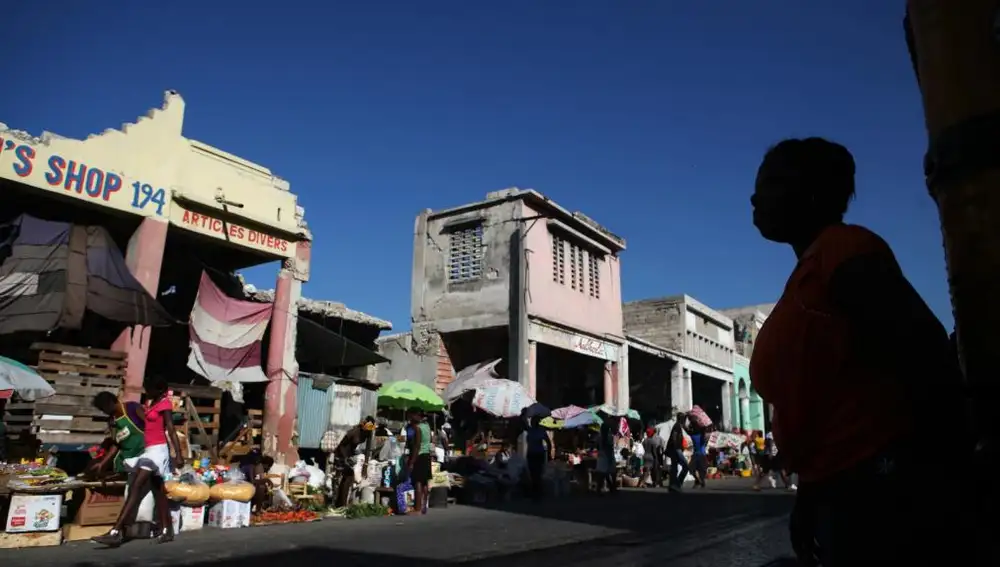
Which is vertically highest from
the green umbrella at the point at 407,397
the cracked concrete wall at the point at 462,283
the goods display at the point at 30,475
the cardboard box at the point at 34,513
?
the cracked concrete wall at the point at 462,283

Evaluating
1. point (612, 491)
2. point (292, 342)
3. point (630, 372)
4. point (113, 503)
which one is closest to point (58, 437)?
point (113, 503)

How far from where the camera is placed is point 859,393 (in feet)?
5.07

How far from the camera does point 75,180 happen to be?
11.1 metres

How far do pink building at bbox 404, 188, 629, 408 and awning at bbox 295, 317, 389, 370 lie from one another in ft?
16.5

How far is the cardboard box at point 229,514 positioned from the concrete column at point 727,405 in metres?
29.3

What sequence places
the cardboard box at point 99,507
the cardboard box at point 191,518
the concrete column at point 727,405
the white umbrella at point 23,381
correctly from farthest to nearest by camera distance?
the concrete column at point 727,405
the white umbrella at point 23,381
the cardboard box at point 191,518
the cardboard box at point 99,507

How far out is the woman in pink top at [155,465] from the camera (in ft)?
24.0

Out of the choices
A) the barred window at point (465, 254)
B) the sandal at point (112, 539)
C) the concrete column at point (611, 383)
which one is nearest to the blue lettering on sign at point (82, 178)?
the sandal at point (112, 539)

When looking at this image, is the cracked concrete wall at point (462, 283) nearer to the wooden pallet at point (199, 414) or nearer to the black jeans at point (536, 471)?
the black jeans at point (536, 471)

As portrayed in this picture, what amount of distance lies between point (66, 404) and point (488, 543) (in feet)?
23.0

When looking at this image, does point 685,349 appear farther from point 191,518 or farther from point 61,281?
point 61,281

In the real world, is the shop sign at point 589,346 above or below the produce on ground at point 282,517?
above

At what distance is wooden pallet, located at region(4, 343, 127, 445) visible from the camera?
407 inches

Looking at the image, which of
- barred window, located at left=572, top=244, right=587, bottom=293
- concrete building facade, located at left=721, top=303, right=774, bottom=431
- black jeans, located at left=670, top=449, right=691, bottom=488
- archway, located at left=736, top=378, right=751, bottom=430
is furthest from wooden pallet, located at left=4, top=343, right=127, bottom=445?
archway, located at left=736, top=378, right=751, bottom=430
